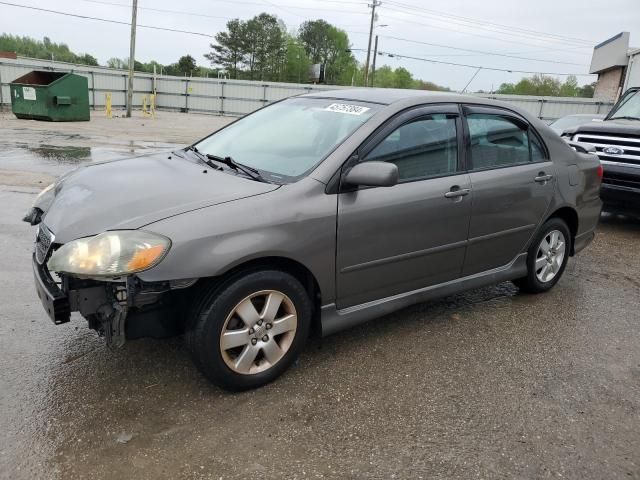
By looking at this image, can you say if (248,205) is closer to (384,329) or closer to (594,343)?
(384,329)

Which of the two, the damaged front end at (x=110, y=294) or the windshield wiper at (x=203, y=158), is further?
the windshield wiper at (x=203, y=158)

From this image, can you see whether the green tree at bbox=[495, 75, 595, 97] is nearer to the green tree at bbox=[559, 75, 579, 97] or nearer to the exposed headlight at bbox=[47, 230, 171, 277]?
the green tree at bbox=[559, 75, 579, 97]

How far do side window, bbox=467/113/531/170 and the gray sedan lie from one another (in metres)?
0.01

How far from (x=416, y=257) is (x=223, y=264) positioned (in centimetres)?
141

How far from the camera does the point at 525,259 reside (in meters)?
4.26

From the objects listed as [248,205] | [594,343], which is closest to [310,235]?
[248,205]

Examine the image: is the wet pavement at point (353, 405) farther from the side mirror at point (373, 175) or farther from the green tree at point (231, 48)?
the green tree at point (231, 48)

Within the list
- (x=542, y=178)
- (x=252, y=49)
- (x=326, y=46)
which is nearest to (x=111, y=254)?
(x=542, y=178)

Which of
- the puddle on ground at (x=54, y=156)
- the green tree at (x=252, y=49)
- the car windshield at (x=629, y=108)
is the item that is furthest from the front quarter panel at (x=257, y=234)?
the green tree at (x=252, y=49)

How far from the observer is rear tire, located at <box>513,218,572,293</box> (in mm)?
4289

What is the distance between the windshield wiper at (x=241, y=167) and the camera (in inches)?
118

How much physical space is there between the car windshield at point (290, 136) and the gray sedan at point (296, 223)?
0.01m

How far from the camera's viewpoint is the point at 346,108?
3469 mm

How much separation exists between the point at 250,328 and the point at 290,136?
1371 millimetres
